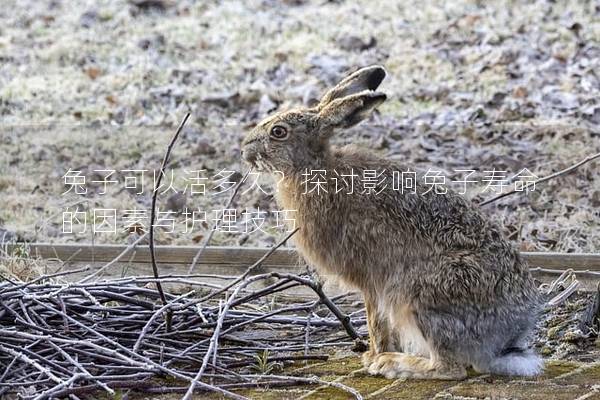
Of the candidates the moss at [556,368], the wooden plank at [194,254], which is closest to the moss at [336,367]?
the moss at [556,368]

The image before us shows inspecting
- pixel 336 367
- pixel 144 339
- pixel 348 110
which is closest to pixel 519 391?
pixel 336 367

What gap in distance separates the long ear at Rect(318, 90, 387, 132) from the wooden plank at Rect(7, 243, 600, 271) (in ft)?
4.87

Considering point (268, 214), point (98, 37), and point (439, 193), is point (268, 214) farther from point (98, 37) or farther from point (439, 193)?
point (98, 37)

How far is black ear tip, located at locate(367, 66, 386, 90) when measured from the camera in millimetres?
5102

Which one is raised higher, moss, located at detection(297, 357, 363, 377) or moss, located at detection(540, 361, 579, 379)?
moss, located at detection(540, 361, 579, 379)

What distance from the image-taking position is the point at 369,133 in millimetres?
9273

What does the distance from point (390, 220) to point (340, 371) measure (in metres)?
0.68

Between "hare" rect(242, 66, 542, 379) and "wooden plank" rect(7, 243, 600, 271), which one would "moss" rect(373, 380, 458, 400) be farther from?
"wooden plank" rect(7, 243, 600, 271)

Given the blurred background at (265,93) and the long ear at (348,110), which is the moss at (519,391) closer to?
the long ear at (348,110)

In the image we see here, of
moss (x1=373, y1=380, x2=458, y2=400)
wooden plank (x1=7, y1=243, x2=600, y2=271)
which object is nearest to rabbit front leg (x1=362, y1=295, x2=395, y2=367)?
moss (x1=373, y1=380, x2=458, y2=400)

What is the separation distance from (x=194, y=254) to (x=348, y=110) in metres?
1.93

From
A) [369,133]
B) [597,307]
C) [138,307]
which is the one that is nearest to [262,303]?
[138,307]

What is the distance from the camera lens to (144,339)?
4754 millimetres

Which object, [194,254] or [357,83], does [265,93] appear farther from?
[357,83]
